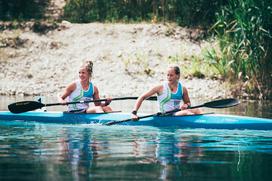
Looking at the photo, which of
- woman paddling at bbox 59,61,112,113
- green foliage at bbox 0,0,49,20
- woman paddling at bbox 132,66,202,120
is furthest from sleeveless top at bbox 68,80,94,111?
green foliage at bbox 0,0,49,20

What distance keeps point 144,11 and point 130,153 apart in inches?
747

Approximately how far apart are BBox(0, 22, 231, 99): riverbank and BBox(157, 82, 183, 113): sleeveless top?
8816 millimetres

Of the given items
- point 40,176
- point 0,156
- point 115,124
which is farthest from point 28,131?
point 40,176

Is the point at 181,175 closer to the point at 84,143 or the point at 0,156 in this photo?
the point at 0,156

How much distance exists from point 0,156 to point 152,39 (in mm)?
17664

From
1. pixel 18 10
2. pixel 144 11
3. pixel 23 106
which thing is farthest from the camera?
pixel 18 10

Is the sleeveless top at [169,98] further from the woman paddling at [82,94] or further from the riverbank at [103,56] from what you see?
the riverbank at [103,56]

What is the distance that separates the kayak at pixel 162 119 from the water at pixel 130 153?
0.21 meters

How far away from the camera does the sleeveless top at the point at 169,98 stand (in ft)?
46.2

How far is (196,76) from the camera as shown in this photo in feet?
79.5

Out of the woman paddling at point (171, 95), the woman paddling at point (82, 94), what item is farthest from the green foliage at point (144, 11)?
the woman paddling at point (171, 95)

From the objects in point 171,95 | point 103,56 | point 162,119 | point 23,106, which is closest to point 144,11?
point 103,56

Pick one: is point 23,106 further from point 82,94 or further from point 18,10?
point 18,10

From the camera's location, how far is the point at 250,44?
21188mm
